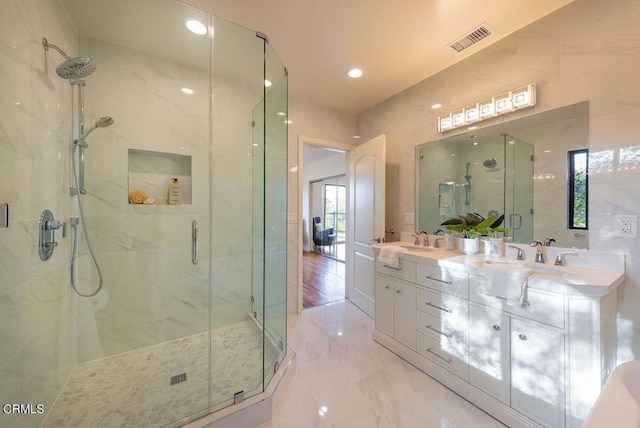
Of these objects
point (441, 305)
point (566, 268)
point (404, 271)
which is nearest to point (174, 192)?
point (404, 271)

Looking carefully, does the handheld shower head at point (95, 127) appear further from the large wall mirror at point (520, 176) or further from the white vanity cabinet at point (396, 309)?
the large wall mirror at point (520, 176)

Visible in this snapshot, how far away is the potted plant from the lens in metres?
1.96

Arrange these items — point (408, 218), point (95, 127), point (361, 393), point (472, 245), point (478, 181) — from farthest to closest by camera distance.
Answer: point (408, 218)
point (478, 181)
point (472, 245)
point (95, 127)
point (361, 393)

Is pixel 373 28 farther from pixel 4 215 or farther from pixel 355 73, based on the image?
pixel 4 215

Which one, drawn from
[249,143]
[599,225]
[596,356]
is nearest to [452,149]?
[599,225]

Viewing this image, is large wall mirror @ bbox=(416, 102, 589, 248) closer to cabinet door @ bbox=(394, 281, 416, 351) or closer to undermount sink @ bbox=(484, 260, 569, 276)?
undermount sink @ bbox=(484, 260, 569, 276)

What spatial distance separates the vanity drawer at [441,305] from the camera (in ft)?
5.53

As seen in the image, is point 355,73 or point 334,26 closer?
point 334,26

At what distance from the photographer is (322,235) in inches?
269

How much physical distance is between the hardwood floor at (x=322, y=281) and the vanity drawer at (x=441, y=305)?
5.44 feet

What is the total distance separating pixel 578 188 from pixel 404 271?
1.23 meters

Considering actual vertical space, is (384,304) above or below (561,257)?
below

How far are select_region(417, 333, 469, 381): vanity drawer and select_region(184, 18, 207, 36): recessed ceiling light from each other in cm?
287

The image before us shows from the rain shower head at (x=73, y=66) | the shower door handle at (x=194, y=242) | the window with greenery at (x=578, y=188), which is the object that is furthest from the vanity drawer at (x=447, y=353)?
the rain shower head at (x=73, y=66)
